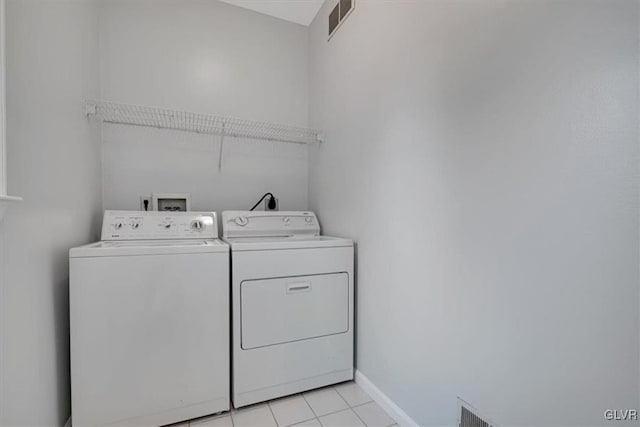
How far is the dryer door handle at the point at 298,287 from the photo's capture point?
162 cm

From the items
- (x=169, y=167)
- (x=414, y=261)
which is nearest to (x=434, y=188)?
(x=414, y=261)

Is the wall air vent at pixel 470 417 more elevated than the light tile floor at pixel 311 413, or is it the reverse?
the wall air vent at pixel 470 417

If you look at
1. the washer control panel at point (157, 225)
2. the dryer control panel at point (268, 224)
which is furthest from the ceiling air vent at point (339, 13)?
the washer control panel at point (157, 225)

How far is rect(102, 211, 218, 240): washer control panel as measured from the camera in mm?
1693

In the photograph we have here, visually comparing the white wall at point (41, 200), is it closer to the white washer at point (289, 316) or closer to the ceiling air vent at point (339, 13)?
the white washer at point (289, 316)

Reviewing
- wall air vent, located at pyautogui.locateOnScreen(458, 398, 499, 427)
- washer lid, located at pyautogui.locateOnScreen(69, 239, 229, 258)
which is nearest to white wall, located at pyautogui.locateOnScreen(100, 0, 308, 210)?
washer lid, located at pyautogui.locateOnScreen(69, 239, 229, 258)

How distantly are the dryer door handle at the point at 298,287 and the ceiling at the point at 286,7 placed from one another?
7.22 ft

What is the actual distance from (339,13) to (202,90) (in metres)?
1.18

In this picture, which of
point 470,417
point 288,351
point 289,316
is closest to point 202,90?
point 289,316

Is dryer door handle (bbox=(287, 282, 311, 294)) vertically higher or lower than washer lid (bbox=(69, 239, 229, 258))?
lower

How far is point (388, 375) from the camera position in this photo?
60.7 inches

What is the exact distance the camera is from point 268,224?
2100mm

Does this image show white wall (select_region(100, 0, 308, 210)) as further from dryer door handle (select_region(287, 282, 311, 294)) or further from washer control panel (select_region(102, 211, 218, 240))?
dryer door handle (select_region(287, 282, 311, 294))

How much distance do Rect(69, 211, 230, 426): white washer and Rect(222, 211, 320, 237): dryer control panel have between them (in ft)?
1.68
